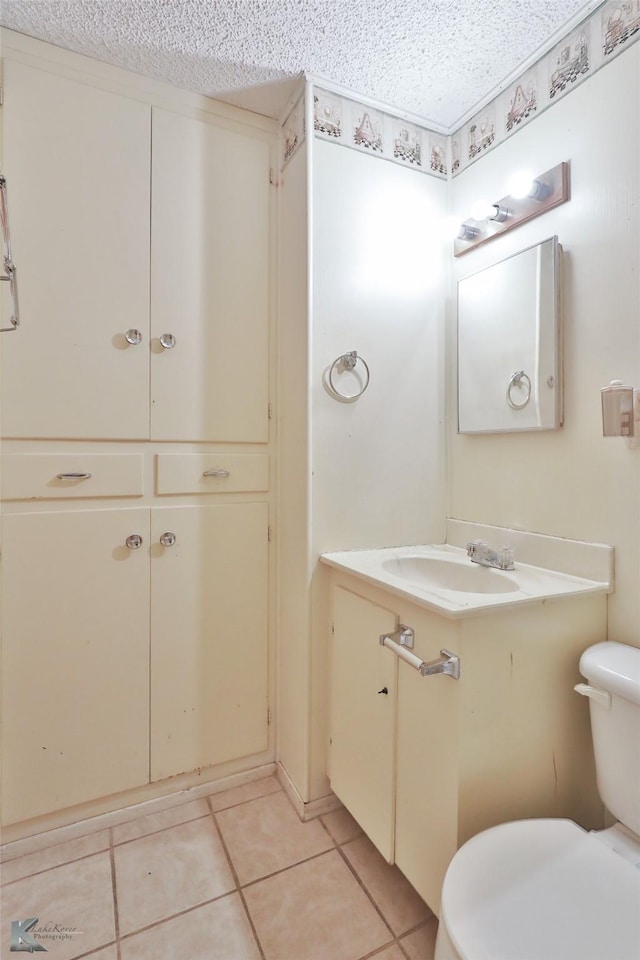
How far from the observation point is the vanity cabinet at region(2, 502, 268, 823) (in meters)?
1.34

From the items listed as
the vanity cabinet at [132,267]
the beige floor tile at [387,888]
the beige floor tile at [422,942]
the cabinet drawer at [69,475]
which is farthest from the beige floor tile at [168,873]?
the vanity cabinet at [132,267]

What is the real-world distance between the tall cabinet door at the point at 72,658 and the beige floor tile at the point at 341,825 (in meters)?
0.61

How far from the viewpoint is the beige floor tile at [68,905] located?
3.59 ft

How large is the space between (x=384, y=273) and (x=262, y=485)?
0.86 m

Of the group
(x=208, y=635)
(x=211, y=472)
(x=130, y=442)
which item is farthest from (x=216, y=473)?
(x=208, y=635)

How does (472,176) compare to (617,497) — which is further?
(472,176)

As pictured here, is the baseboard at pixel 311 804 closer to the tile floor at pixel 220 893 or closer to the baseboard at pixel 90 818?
the tile floor at pixel 220 893

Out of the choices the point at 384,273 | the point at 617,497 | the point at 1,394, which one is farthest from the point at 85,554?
the point at 617,497

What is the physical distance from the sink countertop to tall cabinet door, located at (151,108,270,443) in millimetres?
583

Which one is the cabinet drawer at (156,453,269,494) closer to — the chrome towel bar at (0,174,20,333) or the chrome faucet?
the chrome towel bar at (0,174,20,333)

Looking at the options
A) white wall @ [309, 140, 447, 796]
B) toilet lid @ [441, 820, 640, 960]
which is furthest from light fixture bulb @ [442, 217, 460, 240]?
toilet lid @ [441, 820, 640, 960]

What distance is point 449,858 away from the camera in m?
1.00

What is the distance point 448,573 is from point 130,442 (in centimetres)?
110

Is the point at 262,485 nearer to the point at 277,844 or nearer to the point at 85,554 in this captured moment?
the point at 85,554
